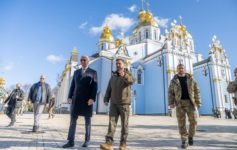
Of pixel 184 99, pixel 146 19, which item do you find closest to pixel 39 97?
pixel 184 99

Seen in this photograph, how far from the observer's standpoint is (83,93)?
17.0 ft

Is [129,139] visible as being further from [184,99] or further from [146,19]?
[146,19]

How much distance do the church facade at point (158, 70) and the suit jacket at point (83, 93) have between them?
28.6m

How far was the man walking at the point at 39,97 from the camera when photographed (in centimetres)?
768

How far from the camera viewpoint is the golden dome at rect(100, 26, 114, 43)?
44244mm

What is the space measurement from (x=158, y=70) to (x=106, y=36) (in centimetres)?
1403

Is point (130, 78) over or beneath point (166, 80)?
beneath

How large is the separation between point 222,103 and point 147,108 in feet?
40.9

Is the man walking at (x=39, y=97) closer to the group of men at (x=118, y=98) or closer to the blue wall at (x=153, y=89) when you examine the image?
the group of men at (x=118, y=98)

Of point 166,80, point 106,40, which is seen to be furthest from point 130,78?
point 106,40

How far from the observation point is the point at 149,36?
44.8 meters

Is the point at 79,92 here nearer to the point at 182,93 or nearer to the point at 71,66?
the point at 182,93

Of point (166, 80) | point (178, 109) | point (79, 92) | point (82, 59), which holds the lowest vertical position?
point (178, 109)

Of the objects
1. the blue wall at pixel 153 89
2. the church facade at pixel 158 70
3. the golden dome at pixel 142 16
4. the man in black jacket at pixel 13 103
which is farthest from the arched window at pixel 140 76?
the man in black jacket at pixel 13 103
